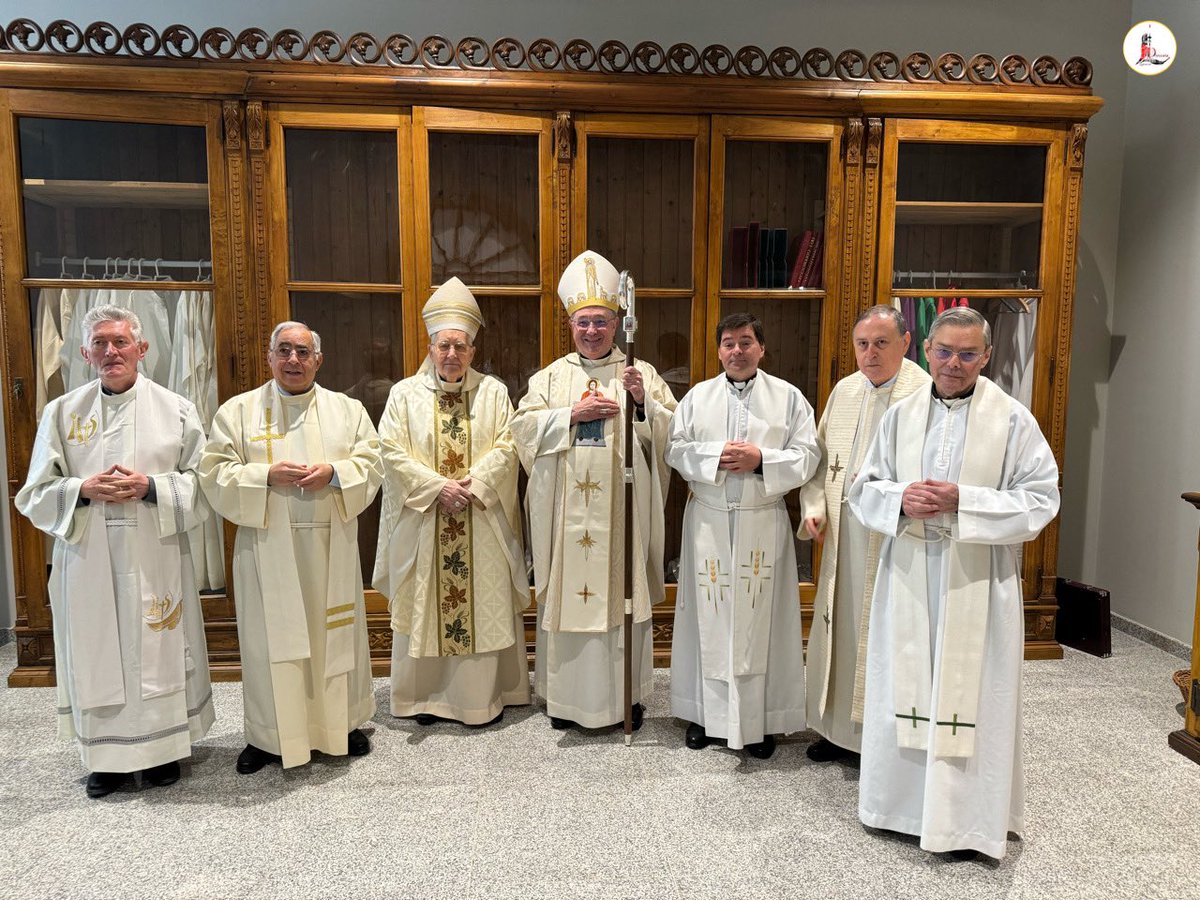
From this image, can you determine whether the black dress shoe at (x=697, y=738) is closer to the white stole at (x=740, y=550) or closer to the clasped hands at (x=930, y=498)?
the white stole at (x=740, y=550)

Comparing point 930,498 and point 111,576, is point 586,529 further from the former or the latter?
point 111,576

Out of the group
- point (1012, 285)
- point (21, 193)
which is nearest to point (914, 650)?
point (1012, 285)

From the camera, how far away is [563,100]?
412cm

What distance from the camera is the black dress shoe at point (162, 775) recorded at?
311 cm

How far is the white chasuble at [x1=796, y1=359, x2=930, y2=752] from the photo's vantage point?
3.13m

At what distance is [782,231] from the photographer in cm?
443

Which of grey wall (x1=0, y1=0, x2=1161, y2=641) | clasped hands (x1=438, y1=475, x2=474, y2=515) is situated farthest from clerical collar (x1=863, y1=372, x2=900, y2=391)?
grey wall (x1=0, y1=0, x2=1161, y2=641)

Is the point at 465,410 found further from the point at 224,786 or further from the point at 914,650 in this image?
the point at 914,650

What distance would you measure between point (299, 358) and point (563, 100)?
1.95m

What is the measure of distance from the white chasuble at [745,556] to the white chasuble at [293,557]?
4.39ft

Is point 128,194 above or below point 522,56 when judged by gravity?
below

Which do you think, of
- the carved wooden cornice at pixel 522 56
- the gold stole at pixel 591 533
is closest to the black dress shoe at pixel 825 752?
the gold stole at pixel 591 533

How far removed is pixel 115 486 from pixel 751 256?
316cm

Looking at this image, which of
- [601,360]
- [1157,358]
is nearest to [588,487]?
[601,360]
